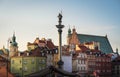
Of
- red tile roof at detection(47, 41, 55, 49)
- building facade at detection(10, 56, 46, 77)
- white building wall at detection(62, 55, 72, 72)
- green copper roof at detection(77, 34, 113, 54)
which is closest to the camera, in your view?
building facade at detection(10, 56, 46, 77)

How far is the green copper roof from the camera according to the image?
73225 millimetres

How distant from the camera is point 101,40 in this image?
77.4 metres

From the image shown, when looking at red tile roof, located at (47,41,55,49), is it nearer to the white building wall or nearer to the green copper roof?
the white building wall

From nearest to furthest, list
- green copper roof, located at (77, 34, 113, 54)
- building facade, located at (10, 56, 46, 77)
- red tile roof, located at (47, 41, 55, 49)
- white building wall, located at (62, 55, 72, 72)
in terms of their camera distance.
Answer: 1. building facade, located at (10, 56, 46, 77)
2. white building wall, located at (62, 55, 72, 72)
3. red tile roof, located at (47, 41, 55, 49)
4. green copper roof, located at (77, 34, 113, 54)

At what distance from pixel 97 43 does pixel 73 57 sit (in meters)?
14.6

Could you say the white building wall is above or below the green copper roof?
below

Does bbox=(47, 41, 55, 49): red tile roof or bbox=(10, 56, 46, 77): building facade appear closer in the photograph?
bbox=(10, 56, 46, 77): building facade

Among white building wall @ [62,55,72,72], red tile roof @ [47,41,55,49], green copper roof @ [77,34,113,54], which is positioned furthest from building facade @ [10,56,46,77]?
green copper roof @ [77,34,113,54]

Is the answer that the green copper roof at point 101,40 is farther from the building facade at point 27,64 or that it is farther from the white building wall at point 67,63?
the building facade at point 27,64

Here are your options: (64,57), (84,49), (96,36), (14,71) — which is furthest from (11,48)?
(96,36)

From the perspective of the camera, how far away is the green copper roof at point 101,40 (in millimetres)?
73225

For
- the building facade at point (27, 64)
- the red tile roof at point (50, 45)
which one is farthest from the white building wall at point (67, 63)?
Result: the building facade at point (27, 64)

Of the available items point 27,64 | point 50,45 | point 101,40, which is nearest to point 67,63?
point 50,45

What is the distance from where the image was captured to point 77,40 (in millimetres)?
71500
